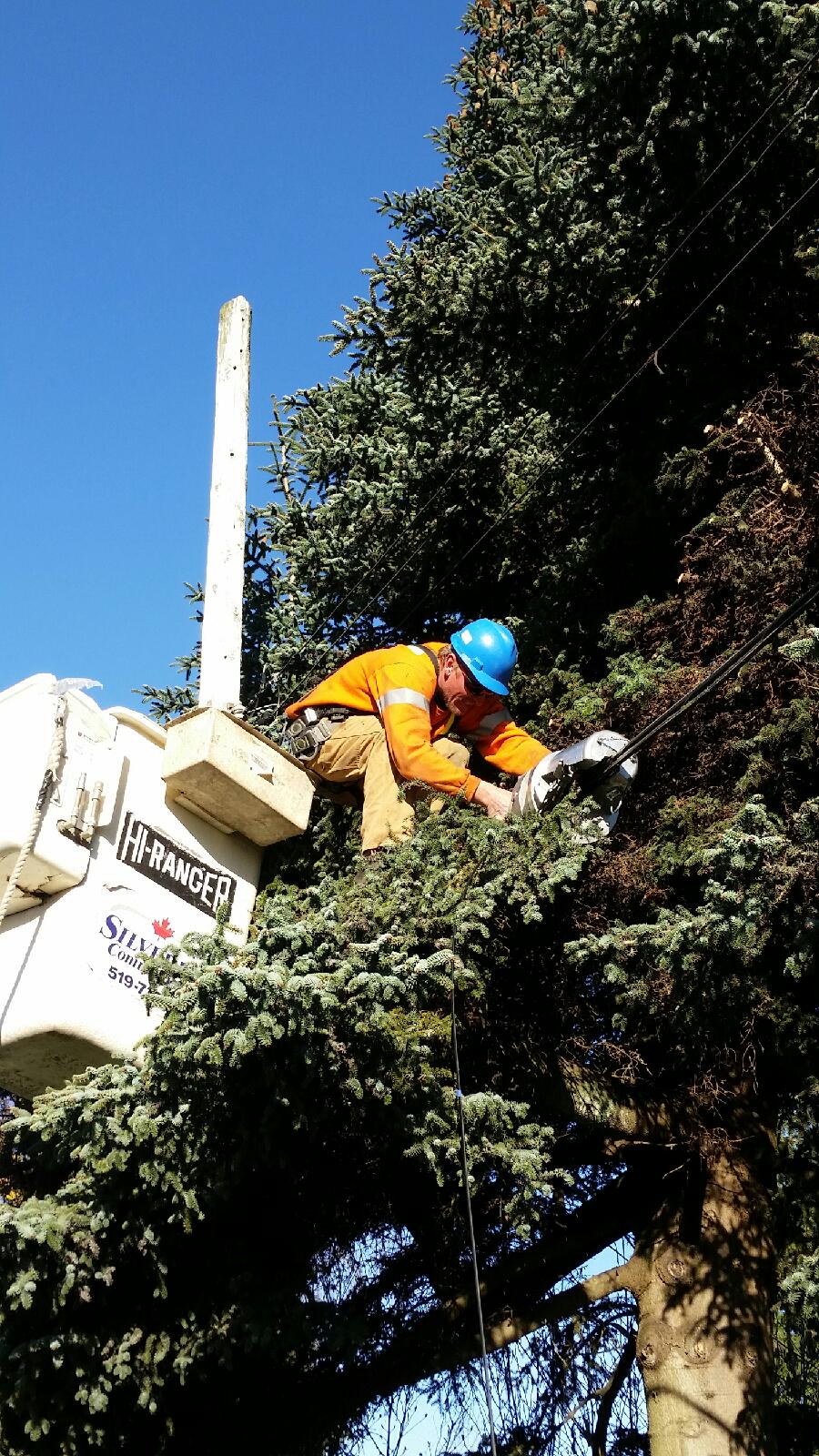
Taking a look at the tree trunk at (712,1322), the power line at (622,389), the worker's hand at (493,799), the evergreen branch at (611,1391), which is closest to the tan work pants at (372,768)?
the worker's hand at (493,799)

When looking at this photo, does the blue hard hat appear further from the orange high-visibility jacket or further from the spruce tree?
the spruce tree

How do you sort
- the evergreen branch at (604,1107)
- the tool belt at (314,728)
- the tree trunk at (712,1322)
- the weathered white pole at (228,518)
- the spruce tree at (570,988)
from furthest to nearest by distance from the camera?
1. the tool belt at (314,728)
2. the weathered white pole at (228,518)
3. the evergreen branch at (604,1107)
4. the tree trunk at (712,1322)
5. the spruce tree at (570,988)

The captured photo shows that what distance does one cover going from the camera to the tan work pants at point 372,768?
7.51 meters

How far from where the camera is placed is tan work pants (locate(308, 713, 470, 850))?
24.6 ft

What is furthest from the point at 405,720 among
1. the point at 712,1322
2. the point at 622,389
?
the point at 712,1322

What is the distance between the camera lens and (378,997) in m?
5.67

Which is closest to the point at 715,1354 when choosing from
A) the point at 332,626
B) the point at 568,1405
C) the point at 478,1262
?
the point at 478,1262

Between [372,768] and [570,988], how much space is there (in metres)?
1.52

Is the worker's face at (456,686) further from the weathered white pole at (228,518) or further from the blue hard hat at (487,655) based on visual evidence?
the weathered white pole at (228,518)

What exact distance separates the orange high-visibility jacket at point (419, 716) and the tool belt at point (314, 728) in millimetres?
38

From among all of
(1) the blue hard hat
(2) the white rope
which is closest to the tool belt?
(1) the blue hard hat

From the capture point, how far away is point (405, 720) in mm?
7461

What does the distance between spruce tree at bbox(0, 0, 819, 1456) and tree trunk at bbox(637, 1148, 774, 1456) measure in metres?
0.01

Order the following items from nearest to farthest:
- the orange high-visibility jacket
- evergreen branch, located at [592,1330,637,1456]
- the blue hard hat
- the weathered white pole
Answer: the orange high-visibility jacket → the weathered white pole → the blue hard hat → evergreen branch, located at [592,1330,637,1456]
